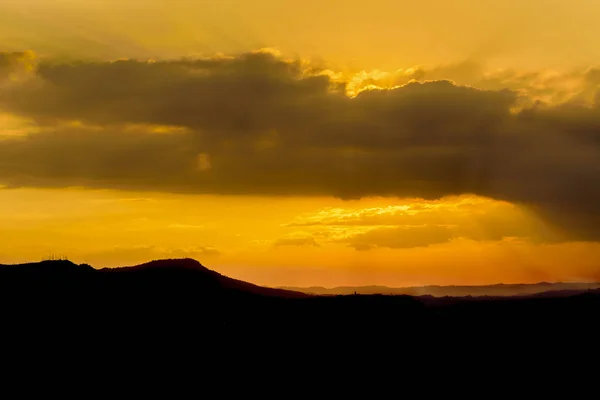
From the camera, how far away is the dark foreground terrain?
69.8m

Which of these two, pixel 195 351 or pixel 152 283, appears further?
pixel 152 283

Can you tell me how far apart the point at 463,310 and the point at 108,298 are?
39432 millimetres

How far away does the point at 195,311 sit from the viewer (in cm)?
7650

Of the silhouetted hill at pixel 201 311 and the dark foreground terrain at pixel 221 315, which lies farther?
the silhouetted hill at pixel 201 311

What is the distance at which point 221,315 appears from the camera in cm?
7644

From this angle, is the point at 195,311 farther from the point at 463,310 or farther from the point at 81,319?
the point at 463,310

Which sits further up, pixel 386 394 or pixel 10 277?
pixel 10 277

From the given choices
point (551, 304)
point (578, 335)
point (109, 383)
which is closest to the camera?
point (109, 383)

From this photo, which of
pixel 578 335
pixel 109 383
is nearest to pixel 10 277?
pixel 109 383

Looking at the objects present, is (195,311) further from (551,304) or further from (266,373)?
(551,304)

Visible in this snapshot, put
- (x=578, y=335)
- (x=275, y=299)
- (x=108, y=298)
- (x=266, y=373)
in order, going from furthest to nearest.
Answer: (x=275, y=299)
(x=578, y=335)
(x=108, y=298)
(x=266, y=373)

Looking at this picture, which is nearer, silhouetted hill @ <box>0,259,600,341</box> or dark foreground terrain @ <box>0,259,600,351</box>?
dark foreground terrain @ <box>0,259,600,351</box>

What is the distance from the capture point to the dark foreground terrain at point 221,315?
229 ft

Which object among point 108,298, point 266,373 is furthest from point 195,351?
point 108,298
